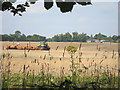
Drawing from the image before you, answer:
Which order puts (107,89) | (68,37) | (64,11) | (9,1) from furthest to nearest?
1. (68,37)
2. (107,89)
3. (9,1)
4. (64,11)

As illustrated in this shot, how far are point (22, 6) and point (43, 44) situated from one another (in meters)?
14.9

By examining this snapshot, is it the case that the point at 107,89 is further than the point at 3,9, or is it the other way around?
the point at 107,89

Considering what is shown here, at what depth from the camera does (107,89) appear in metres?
2.05

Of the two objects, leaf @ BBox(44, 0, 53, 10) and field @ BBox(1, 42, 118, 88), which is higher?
leaf @ BBox(44, 0, 53, 10)

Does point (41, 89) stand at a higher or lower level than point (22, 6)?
lower

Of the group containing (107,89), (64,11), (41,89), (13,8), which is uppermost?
(13,8)

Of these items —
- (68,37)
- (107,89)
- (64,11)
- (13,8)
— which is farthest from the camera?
(68,37)

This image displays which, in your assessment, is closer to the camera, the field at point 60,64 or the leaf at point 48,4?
the leaf at point 48,4

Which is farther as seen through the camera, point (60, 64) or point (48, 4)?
point (60, 64)

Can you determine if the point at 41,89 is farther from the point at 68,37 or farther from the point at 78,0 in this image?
the point at 68,37

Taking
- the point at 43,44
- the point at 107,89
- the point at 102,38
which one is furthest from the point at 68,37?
the point at 107,89

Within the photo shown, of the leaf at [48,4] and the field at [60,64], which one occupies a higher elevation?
the leaf at [48,4]

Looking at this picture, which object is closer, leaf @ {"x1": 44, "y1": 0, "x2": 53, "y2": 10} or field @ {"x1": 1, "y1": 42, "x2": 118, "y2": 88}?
leaf @ {"x1": 44, "y1": 0, "x2": 53, "y2": 10}

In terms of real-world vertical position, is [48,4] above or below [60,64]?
above
